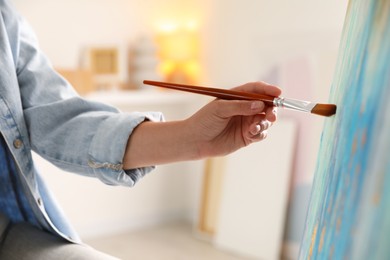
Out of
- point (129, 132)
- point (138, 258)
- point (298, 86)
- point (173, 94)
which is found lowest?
point (138, 258)

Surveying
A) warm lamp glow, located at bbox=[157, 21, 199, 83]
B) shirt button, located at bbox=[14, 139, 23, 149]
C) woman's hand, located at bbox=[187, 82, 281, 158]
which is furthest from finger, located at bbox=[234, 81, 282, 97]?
warm lamp glow, located at bbox=[157, 21, 199, 83]

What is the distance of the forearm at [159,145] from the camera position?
0.96 metres

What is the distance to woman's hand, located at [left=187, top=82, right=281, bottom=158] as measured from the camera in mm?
836

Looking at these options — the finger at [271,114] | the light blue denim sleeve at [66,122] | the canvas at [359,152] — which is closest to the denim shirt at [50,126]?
the light blue denim sleeve at [66,122]

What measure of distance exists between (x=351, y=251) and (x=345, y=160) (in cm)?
9

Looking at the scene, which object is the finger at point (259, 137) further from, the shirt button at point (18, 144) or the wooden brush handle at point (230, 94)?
the shirt button at point (18, 144)

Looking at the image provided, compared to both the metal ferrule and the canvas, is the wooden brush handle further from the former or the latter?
the canvas

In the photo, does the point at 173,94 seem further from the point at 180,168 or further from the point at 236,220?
the point at 236,220

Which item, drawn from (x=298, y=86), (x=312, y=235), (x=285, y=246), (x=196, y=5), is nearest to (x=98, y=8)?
(x=196, y=5)

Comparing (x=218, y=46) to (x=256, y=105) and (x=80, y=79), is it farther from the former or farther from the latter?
(x=256, y=105)

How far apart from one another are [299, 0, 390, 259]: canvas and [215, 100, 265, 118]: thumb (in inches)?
5.2

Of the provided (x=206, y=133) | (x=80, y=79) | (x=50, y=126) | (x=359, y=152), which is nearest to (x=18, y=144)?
(x=50, y=126)

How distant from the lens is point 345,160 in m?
0.63

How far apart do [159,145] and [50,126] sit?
0.68 ft
